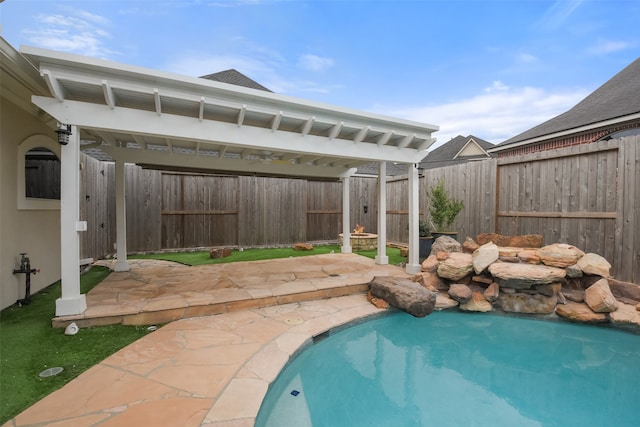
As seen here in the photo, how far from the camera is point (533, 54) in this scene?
9430mm

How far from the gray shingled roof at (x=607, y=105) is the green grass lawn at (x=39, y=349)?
1180cm

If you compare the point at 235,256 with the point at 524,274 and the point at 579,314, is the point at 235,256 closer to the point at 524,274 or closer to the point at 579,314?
the point at 524,274

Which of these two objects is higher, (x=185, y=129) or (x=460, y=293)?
(x=185, y=129)

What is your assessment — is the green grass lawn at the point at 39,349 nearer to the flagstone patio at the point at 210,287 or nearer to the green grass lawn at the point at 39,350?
the green grass lawn at the point at 39,350

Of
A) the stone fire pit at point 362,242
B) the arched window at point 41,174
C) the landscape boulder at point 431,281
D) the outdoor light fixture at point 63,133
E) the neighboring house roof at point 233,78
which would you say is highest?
the neighboring house roof at point 233,78

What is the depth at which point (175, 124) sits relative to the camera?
3.87 metres

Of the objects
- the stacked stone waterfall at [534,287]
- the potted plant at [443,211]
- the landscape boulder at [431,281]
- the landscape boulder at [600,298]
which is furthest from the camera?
the potted plant at [443,211]

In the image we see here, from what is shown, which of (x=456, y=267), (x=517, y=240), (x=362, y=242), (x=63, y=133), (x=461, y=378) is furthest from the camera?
(x=362, y=242)

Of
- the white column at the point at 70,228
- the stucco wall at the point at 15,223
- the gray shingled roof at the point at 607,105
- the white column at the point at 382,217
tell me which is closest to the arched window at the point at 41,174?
the stucco wall at the point at 15,223

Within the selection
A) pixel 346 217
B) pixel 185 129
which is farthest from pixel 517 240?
pixel 185 129

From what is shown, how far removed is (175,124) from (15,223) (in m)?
2.68

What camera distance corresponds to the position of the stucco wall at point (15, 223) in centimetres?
366

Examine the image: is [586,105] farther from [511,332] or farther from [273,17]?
[273,17]

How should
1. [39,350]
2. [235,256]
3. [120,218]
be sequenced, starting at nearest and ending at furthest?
[39,350] < [120,218] < [235,256]
